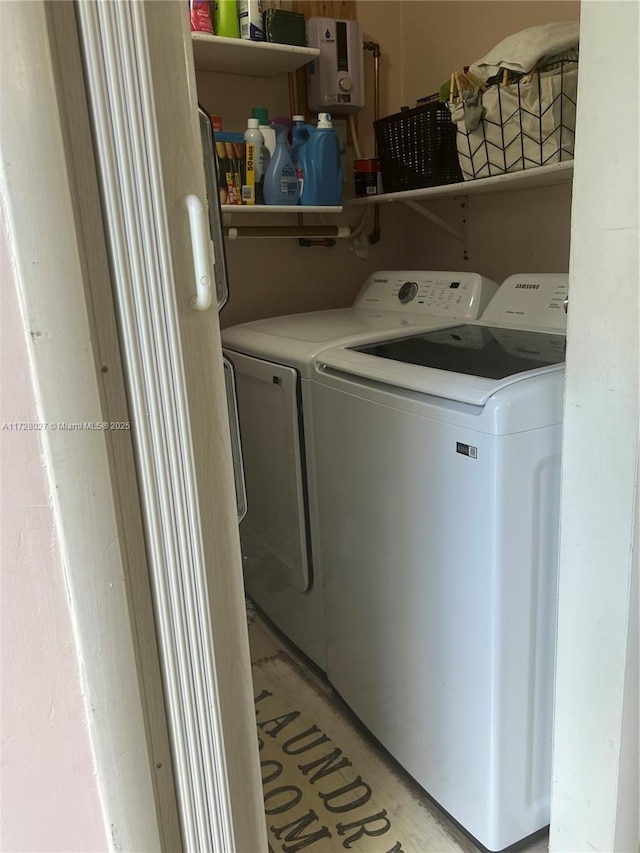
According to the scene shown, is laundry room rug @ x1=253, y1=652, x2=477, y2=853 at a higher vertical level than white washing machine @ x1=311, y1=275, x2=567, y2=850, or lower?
lower

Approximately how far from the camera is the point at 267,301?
8.41 ft

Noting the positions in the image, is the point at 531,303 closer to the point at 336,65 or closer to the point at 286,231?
the point at 286,231

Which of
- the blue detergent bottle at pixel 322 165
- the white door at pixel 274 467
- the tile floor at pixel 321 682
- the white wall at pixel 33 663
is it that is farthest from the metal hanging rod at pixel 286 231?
the white wall at pixel 33 663

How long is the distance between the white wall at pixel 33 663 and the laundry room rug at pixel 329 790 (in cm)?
78

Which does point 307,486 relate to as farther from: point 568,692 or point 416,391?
point 568,692

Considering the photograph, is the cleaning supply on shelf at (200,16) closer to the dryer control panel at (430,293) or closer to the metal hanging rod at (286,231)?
the metal hanging rod at (286,231)

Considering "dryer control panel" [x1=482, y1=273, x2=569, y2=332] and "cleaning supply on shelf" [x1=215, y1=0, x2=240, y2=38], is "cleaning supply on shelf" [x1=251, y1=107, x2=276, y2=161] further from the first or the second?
"dryer control panel" [x1=482, y1=273, x2=569, y2=332]

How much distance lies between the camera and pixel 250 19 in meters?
2.02

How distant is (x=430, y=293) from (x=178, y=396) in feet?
4.95

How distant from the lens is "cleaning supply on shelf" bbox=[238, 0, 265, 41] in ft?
6.58

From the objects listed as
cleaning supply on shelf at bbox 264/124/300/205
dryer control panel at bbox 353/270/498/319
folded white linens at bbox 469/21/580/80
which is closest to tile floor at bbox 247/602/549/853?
dryer control panel at bbox 353/270/498/319

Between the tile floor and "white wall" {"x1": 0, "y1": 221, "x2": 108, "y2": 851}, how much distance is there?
3.05 feet

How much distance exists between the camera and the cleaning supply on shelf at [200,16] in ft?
6.40

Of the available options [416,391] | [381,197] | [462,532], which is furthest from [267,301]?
[462,532]
